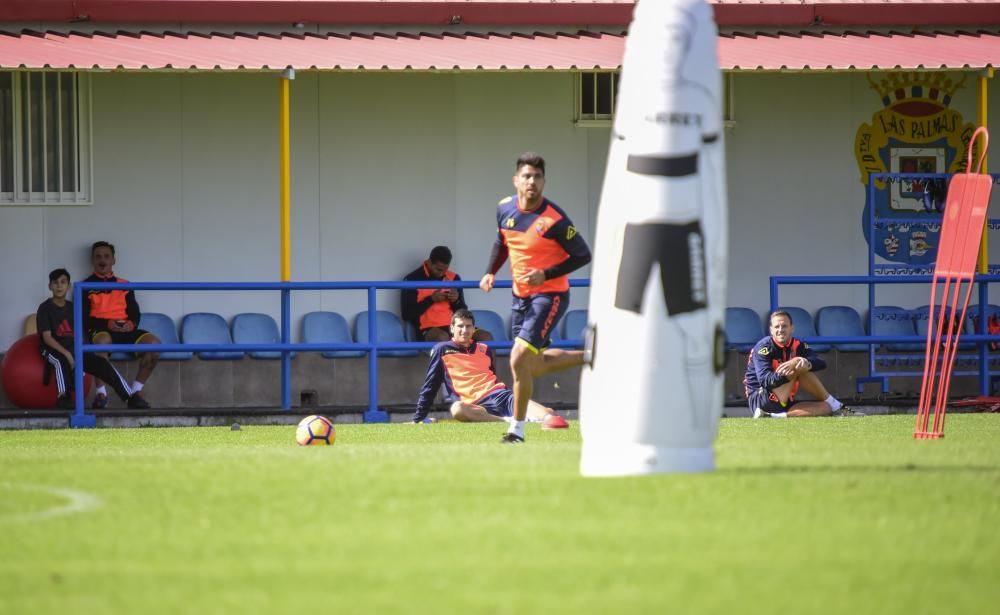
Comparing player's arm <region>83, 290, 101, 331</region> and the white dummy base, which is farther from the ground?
player's arm <region>83, 290, 101, 331</region>

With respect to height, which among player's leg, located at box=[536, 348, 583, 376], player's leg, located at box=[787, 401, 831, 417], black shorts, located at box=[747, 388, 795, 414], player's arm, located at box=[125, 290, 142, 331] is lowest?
player's leg, located at box=[787, 401, 831, 417]

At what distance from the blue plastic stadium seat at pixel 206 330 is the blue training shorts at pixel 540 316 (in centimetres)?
699

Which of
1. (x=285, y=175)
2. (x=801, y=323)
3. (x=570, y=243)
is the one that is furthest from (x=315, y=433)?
(x=801, y=323)

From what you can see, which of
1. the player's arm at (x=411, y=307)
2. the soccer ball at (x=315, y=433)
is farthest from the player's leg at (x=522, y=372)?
the player's arm at (x=411, y=307)

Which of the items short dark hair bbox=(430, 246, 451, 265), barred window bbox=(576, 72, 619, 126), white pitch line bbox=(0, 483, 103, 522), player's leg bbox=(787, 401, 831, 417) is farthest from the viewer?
barred window bbox=(576, 72, 619, 126)

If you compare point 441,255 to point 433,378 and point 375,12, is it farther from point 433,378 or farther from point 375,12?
point 433,378

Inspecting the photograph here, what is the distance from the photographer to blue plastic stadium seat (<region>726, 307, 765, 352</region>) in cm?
1928

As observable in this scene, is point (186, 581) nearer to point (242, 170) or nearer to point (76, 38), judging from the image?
point (76, 38)

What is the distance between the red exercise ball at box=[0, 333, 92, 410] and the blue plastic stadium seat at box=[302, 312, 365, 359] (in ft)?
8.71

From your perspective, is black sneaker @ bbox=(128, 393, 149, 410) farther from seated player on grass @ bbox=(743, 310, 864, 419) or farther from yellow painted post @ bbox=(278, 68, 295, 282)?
seated player on grass @ bbox=(743, 310, 864, 419)

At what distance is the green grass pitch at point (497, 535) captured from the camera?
5184mm

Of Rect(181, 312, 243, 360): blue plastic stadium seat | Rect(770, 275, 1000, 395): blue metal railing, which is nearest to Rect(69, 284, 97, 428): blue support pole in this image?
Rect(181, 312, 243, 360): blue plastic stadium seat

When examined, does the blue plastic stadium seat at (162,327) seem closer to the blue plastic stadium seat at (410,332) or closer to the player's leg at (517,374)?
the blue plastic stadium seat at (410,332)

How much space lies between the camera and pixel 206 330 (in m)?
18.7
